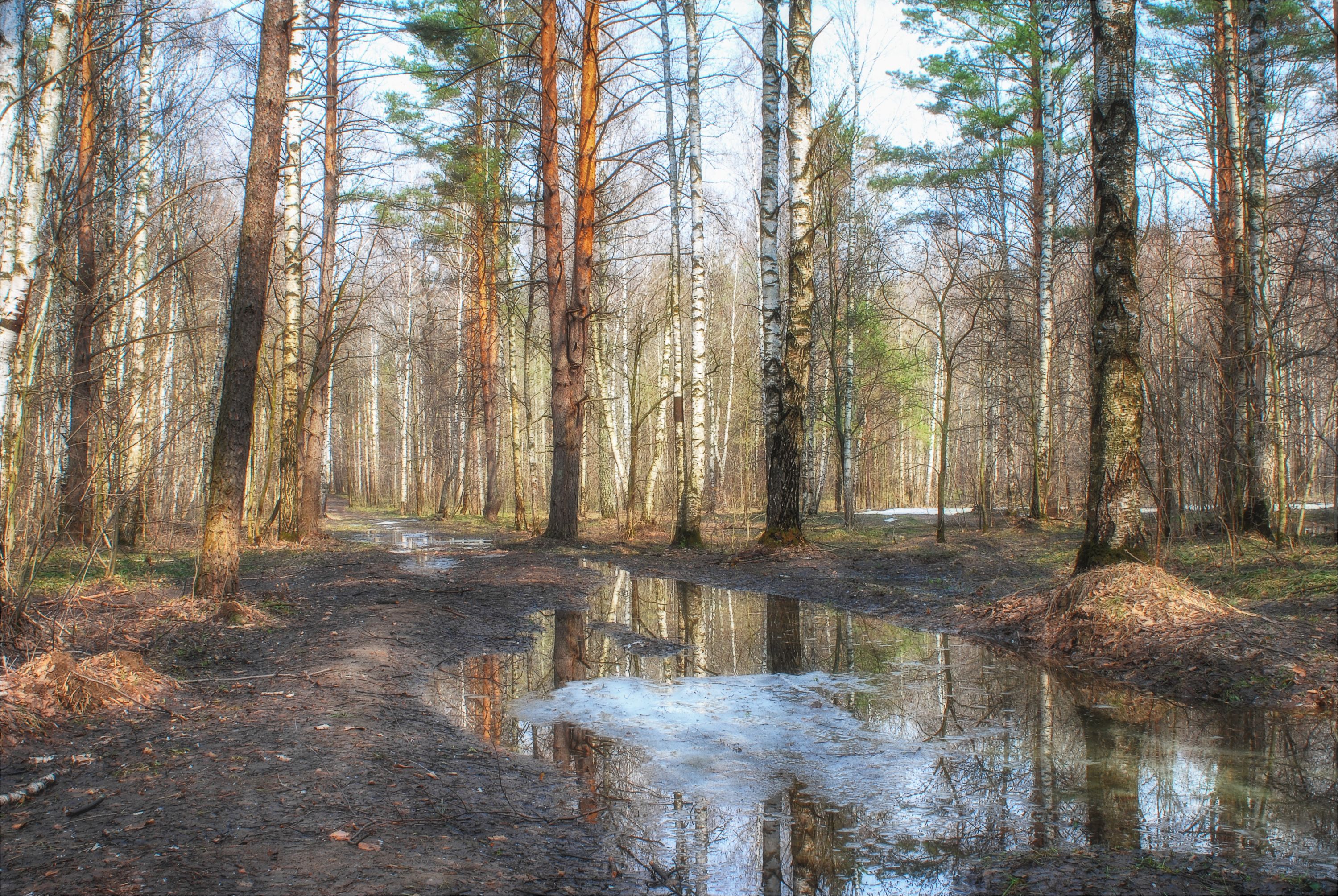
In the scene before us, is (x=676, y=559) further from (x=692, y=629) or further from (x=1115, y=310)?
(x=1115, y=310)

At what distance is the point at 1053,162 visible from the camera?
1795 centimetres

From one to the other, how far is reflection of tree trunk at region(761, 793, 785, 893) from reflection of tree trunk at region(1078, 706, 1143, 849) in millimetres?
1193

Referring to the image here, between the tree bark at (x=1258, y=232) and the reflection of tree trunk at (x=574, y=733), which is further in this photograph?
the tree bark at (x=1258, y=232)

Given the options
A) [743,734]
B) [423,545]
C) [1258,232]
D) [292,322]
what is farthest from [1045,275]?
[743,734]

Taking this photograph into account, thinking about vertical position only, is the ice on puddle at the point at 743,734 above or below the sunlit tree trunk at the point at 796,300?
below

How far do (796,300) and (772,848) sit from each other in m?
10.1

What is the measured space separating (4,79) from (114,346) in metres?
1.58

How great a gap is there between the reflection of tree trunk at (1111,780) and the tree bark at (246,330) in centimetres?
673

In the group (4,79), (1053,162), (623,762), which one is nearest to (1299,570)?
(623,762)

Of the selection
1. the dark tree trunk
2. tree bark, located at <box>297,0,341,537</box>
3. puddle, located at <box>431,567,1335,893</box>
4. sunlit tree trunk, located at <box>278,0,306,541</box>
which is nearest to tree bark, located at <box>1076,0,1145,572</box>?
puddle, located at <box>431,567,1335,893</box>

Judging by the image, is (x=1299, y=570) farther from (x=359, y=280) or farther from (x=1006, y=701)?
(x=359, y=280)

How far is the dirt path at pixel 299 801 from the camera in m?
2.52

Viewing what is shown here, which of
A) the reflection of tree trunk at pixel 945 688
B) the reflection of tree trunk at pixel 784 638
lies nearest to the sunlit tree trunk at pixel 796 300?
the reflection of tree trunk at pixel 784 638

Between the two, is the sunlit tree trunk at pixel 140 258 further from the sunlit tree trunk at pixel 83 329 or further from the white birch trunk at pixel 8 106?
the white birch trunk at pixel 8 106
